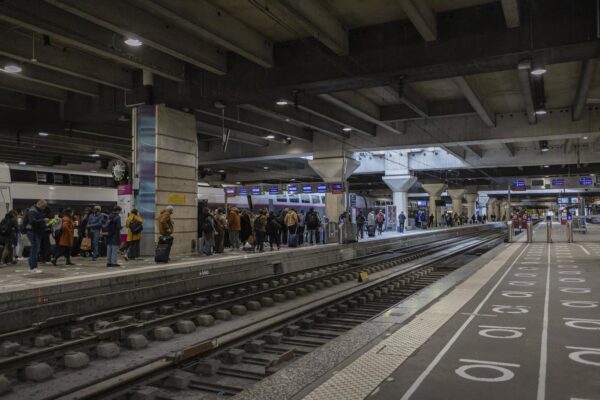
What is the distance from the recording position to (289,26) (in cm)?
1318

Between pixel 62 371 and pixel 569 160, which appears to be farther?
pixel 569 160

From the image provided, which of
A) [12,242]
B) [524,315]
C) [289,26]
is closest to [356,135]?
[289,26]

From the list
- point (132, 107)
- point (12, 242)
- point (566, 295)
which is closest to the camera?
point (566, 295)

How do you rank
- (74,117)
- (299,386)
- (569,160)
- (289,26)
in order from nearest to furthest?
(299,386), (289,26), (74,117), (569,160)

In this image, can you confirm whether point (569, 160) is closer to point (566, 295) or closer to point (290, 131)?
point (290, 131)

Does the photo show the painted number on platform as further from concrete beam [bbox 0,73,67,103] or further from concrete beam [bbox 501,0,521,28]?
concrete beam [bbox 0,73,67,103]

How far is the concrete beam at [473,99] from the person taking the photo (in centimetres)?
1744

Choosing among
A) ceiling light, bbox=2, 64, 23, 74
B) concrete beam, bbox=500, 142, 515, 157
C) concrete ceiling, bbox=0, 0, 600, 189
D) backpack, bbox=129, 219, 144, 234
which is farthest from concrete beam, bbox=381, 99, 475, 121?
ceiling light, bbox=2, 64, 23, 74

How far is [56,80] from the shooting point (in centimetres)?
1719

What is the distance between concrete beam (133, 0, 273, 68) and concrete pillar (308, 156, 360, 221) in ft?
46.7

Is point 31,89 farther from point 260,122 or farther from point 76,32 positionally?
point 260,122

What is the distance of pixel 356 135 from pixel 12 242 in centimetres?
1869

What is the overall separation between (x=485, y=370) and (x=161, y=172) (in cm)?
1448

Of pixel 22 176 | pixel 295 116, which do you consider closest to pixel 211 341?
pixel 295 116
